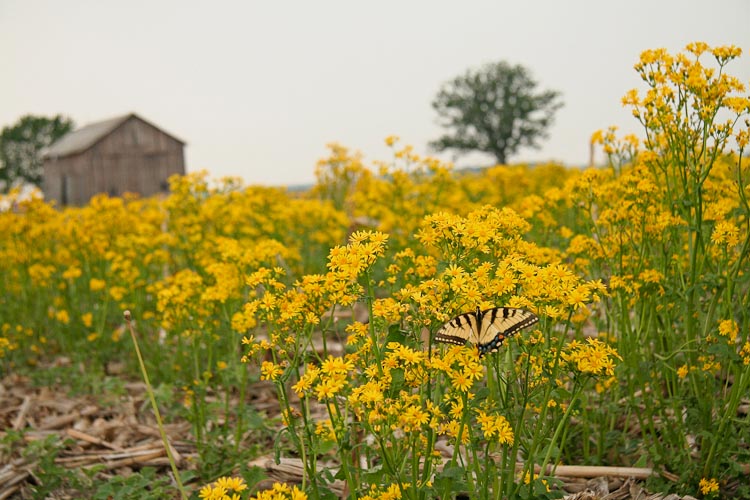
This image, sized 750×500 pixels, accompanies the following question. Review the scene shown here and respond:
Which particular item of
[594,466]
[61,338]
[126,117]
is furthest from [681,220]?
[126,117]

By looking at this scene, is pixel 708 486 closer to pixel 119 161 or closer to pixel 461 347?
pixel 461 347

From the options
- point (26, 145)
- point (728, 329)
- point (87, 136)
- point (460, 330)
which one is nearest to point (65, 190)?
point (87, 136)

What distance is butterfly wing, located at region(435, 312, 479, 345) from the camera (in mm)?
2066

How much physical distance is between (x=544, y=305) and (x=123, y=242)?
461cm

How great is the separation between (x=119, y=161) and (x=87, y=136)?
2862mm

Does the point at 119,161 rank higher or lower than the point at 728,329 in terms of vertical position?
higher

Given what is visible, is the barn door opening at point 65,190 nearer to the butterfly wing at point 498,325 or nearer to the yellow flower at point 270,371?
the yellow flower at point 270,371

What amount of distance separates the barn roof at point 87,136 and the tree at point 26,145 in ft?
65.0

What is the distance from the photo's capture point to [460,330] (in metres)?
2.07

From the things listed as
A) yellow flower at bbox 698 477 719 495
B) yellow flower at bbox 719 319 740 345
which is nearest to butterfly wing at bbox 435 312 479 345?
yellow flower at bbox 719 319 740 345

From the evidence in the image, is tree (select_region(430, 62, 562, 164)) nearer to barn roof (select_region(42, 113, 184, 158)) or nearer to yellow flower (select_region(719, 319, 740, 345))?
barn roof (select_region(42, 113, 184, 158))

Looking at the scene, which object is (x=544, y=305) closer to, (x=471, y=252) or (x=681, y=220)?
(x=471, y=252)

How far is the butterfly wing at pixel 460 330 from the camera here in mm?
2066

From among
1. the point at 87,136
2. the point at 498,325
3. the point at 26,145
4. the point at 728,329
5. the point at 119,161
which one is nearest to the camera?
the point at 498,325
